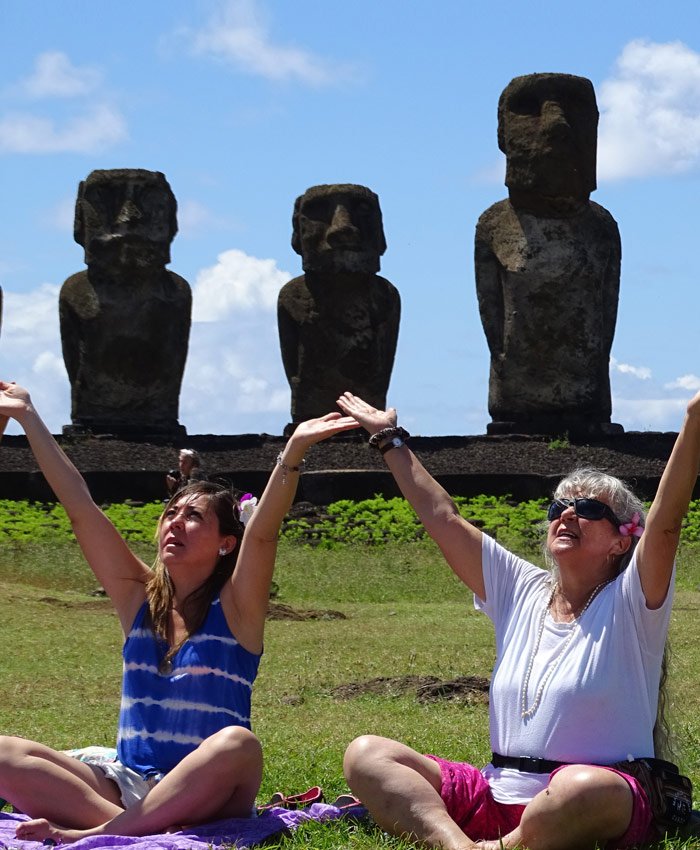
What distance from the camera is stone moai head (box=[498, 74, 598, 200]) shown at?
18750mm

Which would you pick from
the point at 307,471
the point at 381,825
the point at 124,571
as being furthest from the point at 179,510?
the point at 307,471

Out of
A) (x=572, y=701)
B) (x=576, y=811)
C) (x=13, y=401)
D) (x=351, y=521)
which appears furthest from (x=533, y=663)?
(x=351, y=521)

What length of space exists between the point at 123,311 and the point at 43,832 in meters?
17.3

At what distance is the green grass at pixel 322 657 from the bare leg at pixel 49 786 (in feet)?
1.95

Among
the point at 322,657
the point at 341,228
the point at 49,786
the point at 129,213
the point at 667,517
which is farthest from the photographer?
the point at 129,213

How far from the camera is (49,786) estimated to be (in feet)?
13.4

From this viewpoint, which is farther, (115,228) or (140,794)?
(115,228)

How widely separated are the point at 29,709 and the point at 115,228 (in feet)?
44.3

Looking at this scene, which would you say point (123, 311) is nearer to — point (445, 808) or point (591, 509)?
point (591, 509)

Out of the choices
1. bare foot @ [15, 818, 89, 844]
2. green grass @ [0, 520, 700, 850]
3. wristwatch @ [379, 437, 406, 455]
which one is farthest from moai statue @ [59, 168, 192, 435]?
bare foot @ [15, 818, 89, 844]

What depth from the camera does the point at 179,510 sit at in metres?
4.39

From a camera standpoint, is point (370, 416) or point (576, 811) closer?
point (576, 811)

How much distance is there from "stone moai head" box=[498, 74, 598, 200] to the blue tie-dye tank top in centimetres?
1548

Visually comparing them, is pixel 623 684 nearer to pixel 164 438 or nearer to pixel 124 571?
pixel 124 571
